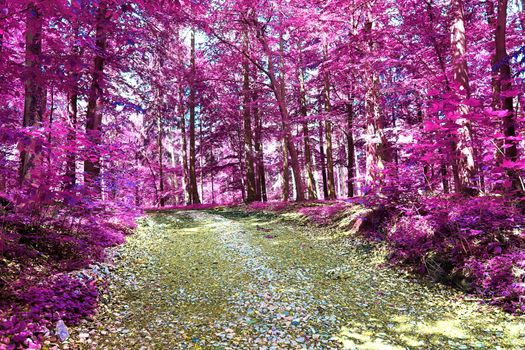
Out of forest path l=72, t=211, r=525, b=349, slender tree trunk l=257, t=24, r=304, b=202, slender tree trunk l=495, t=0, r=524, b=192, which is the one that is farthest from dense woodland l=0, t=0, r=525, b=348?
forest path l=72, t=211, r=525, b=349

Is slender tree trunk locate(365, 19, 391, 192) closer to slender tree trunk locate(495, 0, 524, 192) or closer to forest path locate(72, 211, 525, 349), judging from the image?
forest path locate(72, 211, 525, 349)

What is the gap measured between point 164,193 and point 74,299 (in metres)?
23.8

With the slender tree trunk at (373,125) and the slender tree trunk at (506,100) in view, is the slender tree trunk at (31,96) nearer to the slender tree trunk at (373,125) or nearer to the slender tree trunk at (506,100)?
the slender tree trunk at (373,125)

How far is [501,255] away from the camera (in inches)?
220

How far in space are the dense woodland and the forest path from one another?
95 centimetres

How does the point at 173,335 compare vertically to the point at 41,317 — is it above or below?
below

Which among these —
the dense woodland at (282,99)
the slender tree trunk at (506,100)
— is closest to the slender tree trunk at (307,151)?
the dense woodland at (282,99)

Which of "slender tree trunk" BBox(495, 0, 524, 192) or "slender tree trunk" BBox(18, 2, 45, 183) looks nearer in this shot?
"slender tree trunk" BBox(18, 2, 45, 183)

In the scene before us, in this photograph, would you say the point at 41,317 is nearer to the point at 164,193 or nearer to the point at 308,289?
the point at 308,289

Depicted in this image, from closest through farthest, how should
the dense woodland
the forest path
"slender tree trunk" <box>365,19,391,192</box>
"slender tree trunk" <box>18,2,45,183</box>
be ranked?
the forest path → the dense woodland → "slender tree trunk" <box>18,2,45,183</box> → "slender tree trunk" <box>365,19,391,192</box>

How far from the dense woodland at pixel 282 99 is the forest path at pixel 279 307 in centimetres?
95

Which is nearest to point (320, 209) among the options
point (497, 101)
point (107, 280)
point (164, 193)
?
point (497, 101)

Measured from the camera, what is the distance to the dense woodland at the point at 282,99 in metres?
5.62

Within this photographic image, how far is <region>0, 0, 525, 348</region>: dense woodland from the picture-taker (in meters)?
5.62
